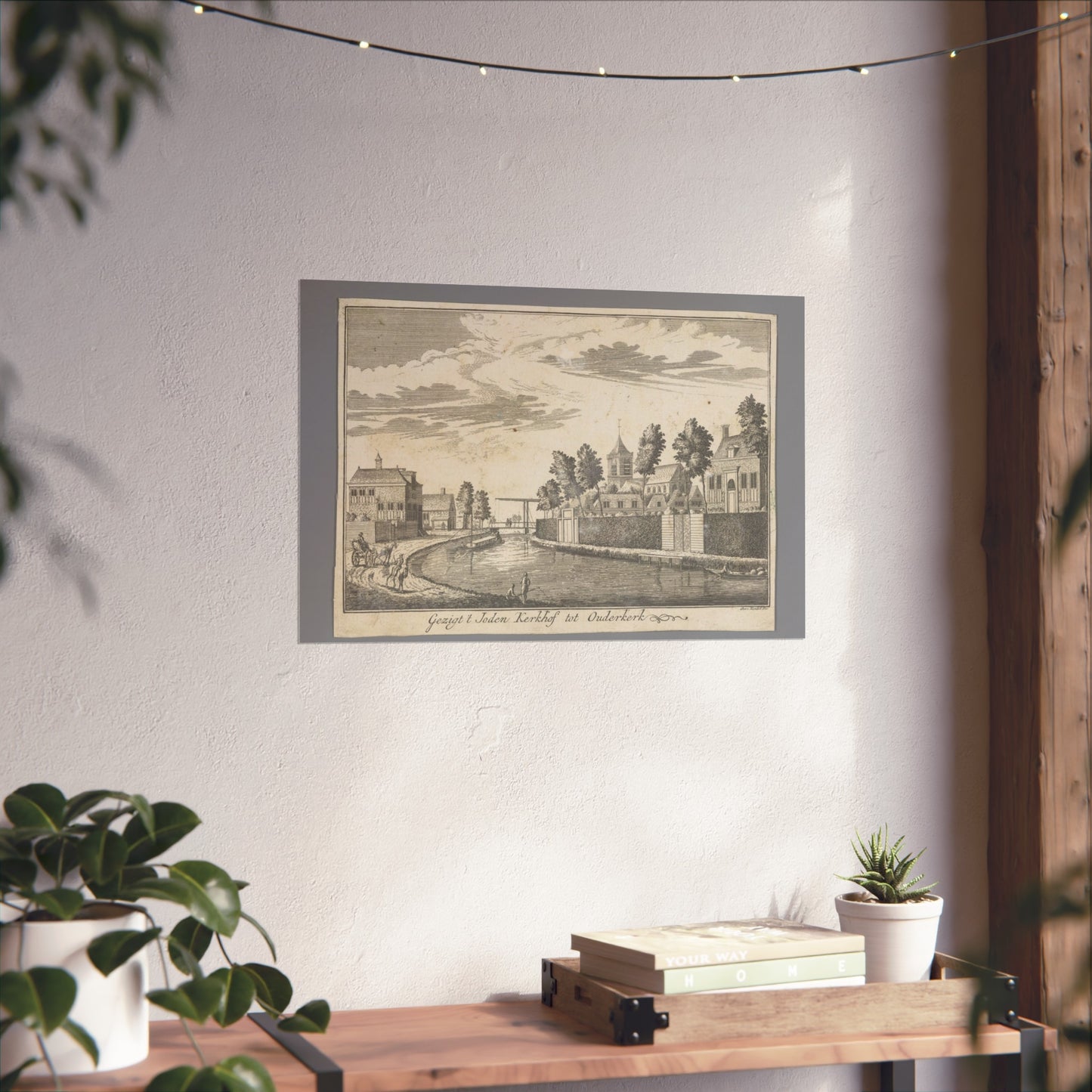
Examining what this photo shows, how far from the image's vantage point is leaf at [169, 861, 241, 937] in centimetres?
152

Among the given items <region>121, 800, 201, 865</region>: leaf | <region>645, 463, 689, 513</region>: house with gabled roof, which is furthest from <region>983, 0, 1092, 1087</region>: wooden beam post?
<region>121, 800, 201, 865</region>: leaf

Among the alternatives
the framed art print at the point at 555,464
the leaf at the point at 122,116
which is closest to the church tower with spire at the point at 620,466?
the framed art print at the point at 555,464

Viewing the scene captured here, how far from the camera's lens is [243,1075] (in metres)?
1.42

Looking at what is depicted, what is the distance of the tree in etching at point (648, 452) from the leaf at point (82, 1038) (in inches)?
46.3

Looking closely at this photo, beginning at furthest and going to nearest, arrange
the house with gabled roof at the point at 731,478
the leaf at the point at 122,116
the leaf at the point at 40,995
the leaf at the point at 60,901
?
the house with gabled roof at the point at 731,478 < the leaf at the point at 60,901 < the leaf at the point at 40,995 < the leaf at the point at 122,116

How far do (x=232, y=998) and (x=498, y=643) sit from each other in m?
0.71

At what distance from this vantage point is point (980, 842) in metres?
2.18

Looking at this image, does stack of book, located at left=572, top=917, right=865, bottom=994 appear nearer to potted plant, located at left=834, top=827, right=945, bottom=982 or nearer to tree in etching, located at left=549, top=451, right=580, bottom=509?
potted plant, located at left=834, top=827, right=945, bottom=982

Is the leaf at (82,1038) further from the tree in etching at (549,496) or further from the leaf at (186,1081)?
the tree in etching at (549,496)

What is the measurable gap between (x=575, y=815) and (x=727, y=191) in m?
1.10

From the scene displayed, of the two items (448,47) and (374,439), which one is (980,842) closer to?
(374,439)

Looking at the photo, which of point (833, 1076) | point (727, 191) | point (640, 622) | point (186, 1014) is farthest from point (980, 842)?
point (186, 1014)

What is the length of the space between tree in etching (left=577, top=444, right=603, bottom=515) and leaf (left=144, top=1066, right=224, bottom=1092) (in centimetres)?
106

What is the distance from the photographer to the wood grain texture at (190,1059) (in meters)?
1.54
